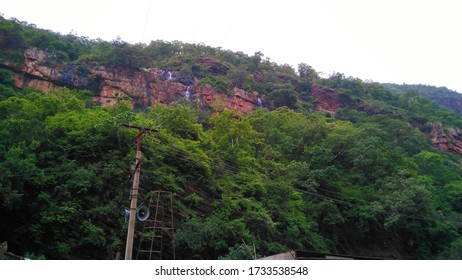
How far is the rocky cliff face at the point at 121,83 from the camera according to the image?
145 ft

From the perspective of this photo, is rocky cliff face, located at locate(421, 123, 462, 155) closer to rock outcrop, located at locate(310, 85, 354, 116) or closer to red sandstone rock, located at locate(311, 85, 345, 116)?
rock outcrop, located at locate(310, 85, 354, 116)

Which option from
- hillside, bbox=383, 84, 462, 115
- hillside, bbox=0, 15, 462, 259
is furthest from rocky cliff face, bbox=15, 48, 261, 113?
hillside, bbox=383, 84, 462, 115

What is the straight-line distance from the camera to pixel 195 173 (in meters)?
24.7

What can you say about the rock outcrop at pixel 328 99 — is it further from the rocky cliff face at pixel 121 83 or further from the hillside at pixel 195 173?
the rocky cliff face at pixel 121 83

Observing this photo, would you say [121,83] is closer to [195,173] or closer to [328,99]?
[195,173]

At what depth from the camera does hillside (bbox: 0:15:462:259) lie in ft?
61.8

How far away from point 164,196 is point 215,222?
9.82ft

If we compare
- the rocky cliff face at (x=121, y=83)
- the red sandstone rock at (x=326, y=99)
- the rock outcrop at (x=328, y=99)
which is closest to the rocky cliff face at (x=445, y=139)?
the rock outcrop at (x=328, y=99)

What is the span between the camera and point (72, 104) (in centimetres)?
2625

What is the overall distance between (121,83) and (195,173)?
27.2m

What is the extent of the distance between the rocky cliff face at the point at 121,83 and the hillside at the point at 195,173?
0.16 metres

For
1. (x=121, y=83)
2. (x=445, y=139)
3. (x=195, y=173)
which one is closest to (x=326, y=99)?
(x=445, y=139)

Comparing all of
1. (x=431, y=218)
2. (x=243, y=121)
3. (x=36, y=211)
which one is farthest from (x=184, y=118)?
(x=431, y=218)

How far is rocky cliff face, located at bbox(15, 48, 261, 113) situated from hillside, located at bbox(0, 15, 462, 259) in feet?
0.52
